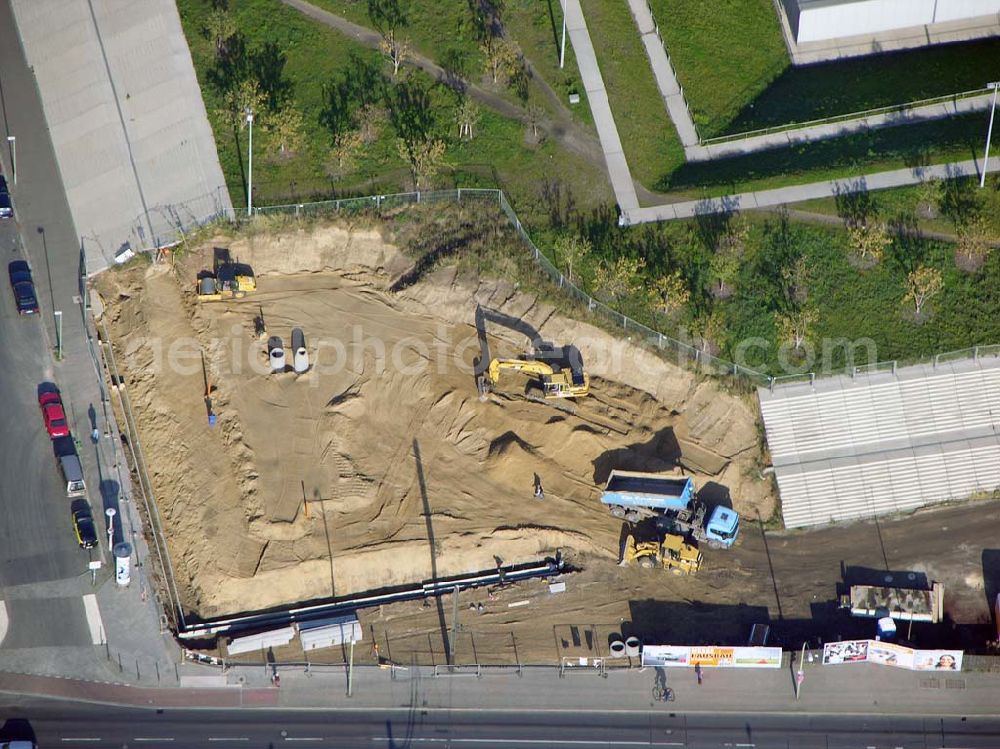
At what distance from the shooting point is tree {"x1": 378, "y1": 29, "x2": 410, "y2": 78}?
94750 mm

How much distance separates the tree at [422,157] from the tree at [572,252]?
9.90m

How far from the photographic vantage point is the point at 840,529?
83.5 m

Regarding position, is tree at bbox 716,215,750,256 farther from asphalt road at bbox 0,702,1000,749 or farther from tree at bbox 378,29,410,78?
asphalt road at bbox 0,702,1000,749

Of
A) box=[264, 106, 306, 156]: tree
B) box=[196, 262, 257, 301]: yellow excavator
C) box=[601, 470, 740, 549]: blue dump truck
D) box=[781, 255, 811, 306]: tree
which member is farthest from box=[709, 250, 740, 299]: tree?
box=[196, 262, 257, 301]: yellow excavator

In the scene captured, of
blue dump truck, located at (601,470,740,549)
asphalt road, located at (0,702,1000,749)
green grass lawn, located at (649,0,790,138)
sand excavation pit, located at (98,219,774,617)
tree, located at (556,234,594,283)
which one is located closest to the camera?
asphalt road, located at (0,702,1000,749)

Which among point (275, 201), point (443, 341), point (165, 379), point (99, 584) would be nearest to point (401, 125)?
point (275, 201)

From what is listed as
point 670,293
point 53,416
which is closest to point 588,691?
point 670,293

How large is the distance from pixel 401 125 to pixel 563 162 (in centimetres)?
1131

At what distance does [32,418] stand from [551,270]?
33708mm

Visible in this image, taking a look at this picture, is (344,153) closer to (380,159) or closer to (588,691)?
(380,159)

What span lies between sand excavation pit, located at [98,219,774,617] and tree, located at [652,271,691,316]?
334cm

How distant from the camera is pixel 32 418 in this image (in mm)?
84750

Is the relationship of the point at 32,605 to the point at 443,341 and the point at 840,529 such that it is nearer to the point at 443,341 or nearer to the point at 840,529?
the point at 443,341

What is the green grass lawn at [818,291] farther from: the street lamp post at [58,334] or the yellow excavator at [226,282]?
the street lamp post at [58,334]
